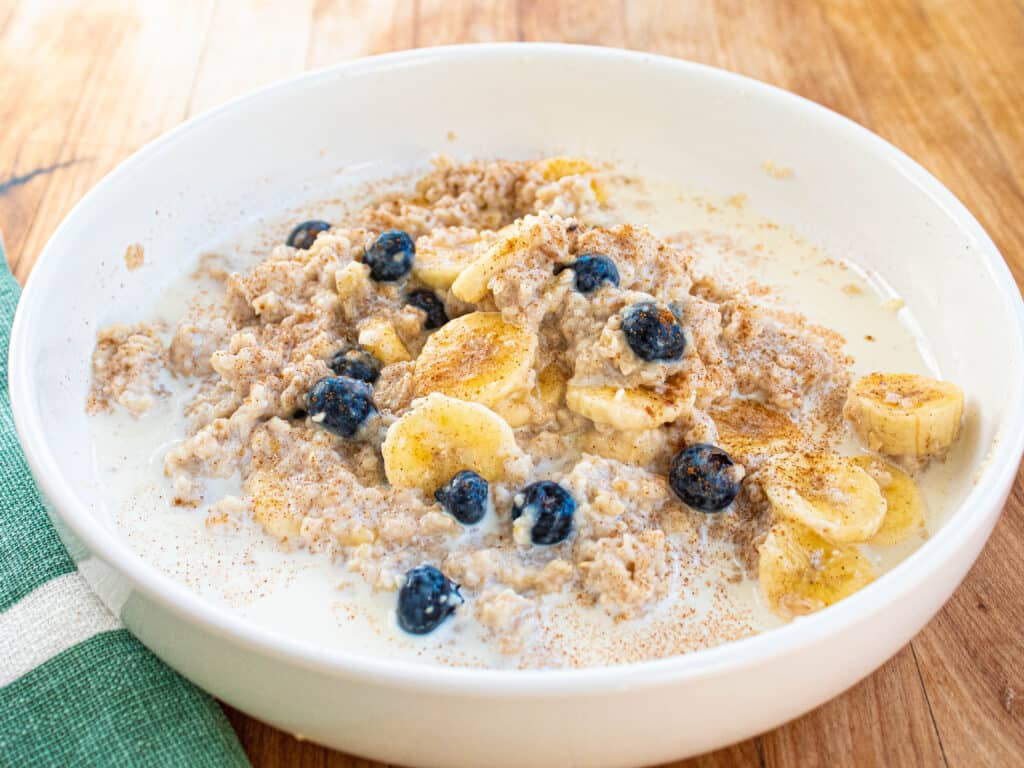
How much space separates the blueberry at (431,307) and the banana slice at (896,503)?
2.30 feet

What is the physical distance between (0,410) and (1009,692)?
161 centimetres

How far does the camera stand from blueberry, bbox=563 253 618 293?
171 centimetres

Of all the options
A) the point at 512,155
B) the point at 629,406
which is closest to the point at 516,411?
the point at 629,406

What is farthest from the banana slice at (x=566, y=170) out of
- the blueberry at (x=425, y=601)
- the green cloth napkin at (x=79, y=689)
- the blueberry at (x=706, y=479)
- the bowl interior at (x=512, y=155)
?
the green cloth napkin at (x=79, y=689)

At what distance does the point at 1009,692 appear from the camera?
4.79ft

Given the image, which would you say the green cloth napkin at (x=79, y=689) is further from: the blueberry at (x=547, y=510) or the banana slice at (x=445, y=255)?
the banana slice at (x=445, y=255)

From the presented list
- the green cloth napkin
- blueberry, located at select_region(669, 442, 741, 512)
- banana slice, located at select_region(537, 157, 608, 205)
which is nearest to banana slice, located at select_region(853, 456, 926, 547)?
blueberry, located at select_region(669, 442, 741, 512)

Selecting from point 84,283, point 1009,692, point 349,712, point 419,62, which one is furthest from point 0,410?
point 1009,692

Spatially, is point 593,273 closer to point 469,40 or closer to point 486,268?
point 486,268

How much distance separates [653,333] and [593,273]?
0.15 meters

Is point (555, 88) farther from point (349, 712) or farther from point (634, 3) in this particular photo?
point (349, 712)

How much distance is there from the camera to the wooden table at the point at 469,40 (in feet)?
8.11

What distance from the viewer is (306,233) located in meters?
2.07

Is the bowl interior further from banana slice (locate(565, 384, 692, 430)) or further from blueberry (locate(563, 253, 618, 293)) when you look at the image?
blueberry (locate(563, 253, 618, 293))
